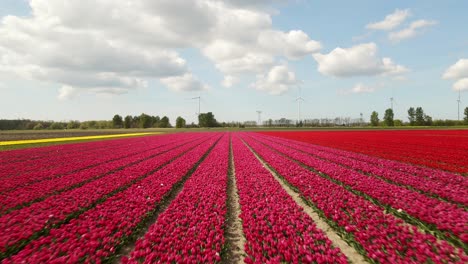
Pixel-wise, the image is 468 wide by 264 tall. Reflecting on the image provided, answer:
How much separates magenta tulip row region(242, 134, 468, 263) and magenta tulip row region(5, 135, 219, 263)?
5.65m

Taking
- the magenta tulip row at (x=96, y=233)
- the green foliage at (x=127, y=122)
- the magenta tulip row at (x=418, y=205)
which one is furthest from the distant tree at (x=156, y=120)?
the magenta tulip row at (x=418, y=205)

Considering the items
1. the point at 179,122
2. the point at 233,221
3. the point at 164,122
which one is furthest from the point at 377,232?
the point at 164,122

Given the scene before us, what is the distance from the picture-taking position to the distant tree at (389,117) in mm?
140337

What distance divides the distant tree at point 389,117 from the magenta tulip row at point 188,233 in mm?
168643

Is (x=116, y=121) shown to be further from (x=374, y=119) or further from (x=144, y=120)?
(x=374, y=119)

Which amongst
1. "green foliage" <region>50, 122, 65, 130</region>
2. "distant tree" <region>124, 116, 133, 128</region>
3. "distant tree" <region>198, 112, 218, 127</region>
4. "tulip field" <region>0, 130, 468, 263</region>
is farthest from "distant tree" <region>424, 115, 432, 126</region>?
"green foliage" <region>50, 122, 65, 130</region>

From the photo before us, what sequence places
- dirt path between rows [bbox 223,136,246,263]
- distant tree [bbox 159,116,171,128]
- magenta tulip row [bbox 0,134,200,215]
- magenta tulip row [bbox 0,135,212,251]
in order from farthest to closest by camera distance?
distant tree [bbox 159,116,171,128], magenta tulip row [bbox 0,134,200,215], magenta tulip row [bbox 0,135,212,251], dirt path between rows [bbox 223,136,246,263]

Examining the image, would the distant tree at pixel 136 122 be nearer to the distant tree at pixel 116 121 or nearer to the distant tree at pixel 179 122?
the distant tree at pixel 116 121

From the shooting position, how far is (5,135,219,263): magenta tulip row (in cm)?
431

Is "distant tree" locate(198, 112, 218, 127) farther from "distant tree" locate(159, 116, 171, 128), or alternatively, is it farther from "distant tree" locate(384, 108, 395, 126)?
A: "distant tree" locate(384, 108, 395, 126)

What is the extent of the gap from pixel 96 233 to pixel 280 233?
14.8ft

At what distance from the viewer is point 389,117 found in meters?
143

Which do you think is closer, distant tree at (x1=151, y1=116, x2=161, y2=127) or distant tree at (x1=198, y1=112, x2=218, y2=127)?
distant tree at (x1=198, y1=112, x2=218, y2=127)

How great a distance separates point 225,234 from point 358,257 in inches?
124
